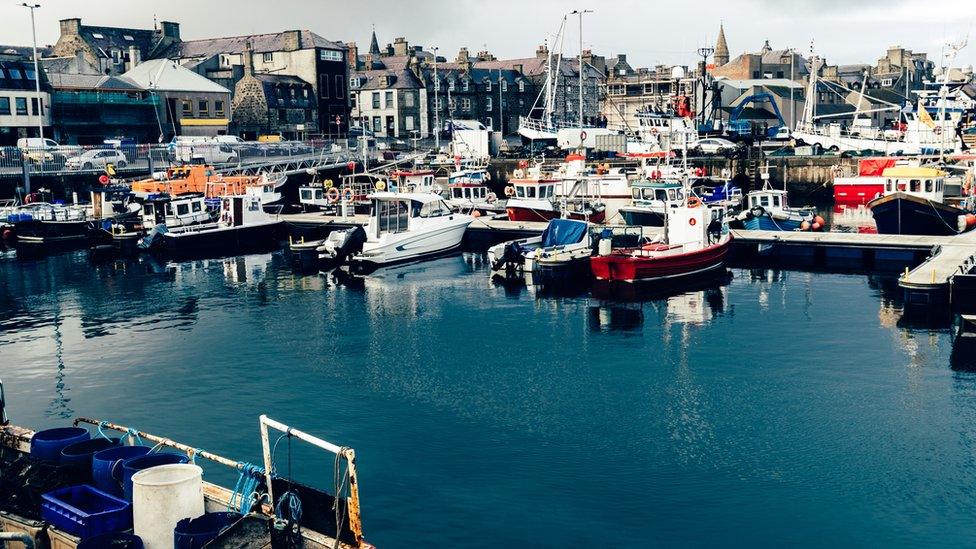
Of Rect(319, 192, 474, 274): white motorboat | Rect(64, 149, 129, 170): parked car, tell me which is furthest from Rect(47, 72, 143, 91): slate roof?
Rect(319, 192, 474, 274): white motorboat

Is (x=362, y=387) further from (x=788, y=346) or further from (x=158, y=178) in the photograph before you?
(x=158, y=178)

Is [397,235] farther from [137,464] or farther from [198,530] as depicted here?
[198,530]

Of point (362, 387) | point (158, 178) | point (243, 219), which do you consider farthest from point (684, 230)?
→ point (158, 178)

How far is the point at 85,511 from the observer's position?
47.5ft

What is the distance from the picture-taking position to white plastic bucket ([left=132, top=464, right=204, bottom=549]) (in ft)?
44.1

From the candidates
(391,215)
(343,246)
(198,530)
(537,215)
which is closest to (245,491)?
(198,530)

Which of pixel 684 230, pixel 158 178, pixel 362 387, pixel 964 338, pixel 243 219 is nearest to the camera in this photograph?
pixel 362 387

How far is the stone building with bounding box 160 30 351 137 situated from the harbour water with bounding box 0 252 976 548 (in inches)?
2697

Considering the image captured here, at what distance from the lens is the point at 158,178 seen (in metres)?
71.3

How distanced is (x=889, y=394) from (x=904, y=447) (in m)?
4.39

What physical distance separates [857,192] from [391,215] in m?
40.4

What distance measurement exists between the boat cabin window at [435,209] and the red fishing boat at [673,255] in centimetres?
1297

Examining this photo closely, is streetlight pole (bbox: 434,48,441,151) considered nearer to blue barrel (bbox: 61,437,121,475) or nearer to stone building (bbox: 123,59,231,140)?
stone building (bbox: 123,59,231,140)

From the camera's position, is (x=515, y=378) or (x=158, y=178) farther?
(x=158, y=178)
